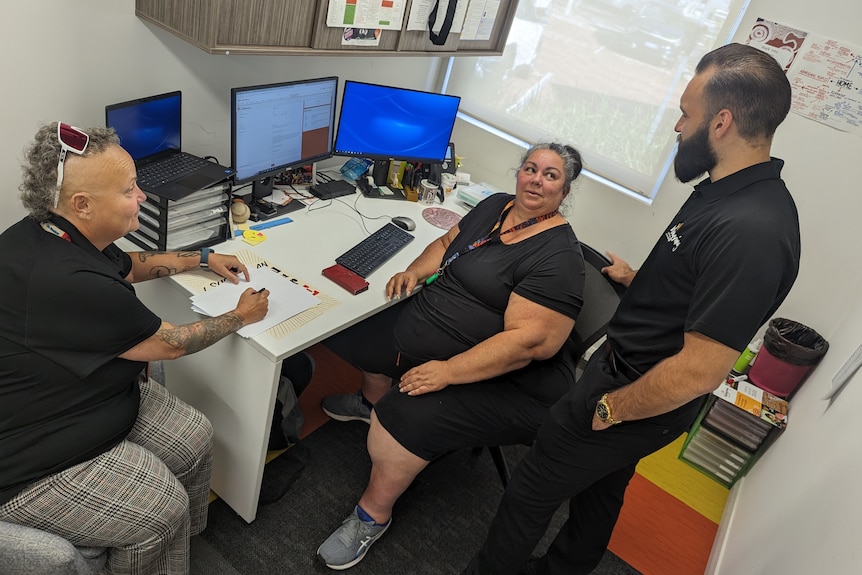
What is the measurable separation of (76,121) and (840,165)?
282 cm

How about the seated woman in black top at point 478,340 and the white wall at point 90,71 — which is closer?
the white wall at point 90,71

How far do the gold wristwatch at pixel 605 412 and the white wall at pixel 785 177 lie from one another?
1.75 ft

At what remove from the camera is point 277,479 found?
7.26ft

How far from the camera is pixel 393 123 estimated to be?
2.70 meters

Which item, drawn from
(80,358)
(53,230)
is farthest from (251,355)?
(53,230)

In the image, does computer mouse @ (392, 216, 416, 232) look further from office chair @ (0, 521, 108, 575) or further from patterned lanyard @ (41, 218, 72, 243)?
office chair @ (0, 521, 108, 575)

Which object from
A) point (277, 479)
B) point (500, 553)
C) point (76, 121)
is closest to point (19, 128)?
point (76, 121)

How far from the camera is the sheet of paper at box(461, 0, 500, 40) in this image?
104 inches

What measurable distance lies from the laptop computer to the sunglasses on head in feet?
1.50

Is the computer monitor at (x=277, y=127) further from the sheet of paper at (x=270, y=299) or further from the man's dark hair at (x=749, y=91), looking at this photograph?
the man's dark hair at (x=749, y=91)

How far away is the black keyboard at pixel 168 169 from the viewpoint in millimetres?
1887

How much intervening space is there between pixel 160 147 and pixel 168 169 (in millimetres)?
105

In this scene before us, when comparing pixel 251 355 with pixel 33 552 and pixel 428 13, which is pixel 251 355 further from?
pixel 428 13

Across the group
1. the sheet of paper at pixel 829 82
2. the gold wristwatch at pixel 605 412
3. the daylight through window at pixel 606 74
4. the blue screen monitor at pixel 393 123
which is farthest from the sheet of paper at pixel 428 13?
the gold wristwatch at pixel 605 412
